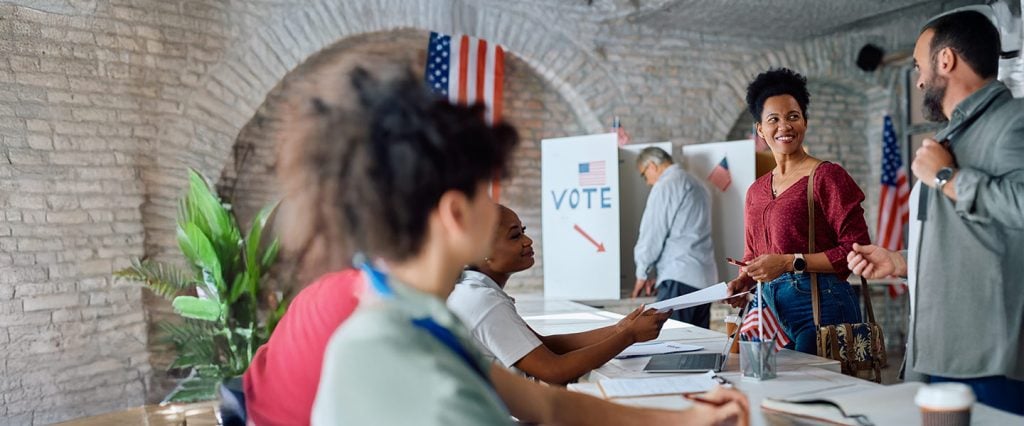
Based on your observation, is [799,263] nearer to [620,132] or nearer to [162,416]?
[162,416]

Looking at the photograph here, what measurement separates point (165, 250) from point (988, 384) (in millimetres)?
4872

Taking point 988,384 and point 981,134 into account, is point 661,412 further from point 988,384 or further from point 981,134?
point 981,134

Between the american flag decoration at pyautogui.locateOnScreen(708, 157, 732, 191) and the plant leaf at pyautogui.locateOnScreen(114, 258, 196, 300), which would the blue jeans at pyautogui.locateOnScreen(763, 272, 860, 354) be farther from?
the american flag decoration at pyautogui.locateOnScreen(708, 157, 732, 191)

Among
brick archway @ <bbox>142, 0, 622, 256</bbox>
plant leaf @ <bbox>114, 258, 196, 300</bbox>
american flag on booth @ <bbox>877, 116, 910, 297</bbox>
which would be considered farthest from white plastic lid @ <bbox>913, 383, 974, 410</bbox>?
american flag on booth @ <bbox>877, 116, 910, 297</bbox>

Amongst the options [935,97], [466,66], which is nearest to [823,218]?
[935,97]

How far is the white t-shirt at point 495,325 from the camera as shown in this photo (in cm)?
204

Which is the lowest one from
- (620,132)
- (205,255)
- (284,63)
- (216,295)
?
(216,295)

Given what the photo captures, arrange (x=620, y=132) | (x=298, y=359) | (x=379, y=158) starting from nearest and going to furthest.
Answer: (x=379, y=158) → (x=298, y=359) → (x=620, y=132)

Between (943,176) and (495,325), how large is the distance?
108 cm

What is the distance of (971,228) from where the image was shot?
1.80m

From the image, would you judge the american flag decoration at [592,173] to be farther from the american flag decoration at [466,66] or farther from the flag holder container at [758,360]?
the flag holder container at [758,360]

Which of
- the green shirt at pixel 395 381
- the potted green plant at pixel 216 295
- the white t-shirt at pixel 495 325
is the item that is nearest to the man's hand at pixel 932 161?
the white t-shirt at pixel 495 325

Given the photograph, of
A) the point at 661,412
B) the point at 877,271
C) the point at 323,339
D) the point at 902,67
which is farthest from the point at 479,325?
the point at 902,67

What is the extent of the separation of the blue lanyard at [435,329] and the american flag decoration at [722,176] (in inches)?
208
